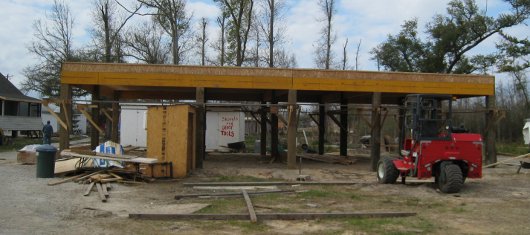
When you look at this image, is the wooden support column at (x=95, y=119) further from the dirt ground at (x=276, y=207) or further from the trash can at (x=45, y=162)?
the trash can at (x=45, y=162)

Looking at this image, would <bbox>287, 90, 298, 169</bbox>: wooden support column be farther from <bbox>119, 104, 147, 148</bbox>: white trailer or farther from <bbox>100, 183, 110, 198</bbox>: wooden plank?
<bbox>119, 104, 147, 148</bbox>: white trailer

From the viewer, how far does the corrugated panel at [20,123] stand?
38.2 metres

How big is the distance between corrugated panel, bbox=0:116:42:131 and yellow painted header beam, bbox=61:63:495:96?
22.6 m

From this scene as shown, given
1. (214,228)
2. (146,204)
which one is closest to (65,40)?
(146,204)

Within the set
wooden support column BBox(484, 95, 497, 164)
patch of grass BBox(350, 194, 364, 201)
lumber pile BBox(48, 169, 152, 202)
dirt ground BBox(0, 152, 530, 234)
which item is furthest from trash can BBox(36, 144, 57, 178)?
wooden support column BBox(484, 95, 497, 164)

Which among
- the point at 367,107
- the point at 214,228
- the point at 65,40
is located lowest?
the point at 214,228

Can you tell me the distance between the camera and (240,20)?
4356cm

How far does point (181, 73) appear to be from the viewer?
758 inches

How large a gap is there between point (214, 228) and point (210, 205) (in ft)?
7.86

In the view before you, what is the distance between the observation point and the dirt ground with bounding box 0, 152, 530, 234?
8.73 m

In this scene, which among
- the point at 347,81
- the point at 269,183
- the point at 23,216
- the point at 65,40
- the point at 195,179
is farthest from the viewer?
the point at 65,40

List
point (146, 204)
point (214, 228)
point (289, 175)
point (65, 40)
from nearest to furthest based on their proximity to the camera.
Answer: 1. point (214, 228)
2. point (146, 204)
3. point (289, 175)
4. point (65, 40)

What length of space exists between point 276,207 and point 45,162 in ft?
27.1

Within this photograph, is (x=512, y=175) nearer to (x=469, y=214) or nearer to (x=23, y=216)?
(x=469, y=214)
